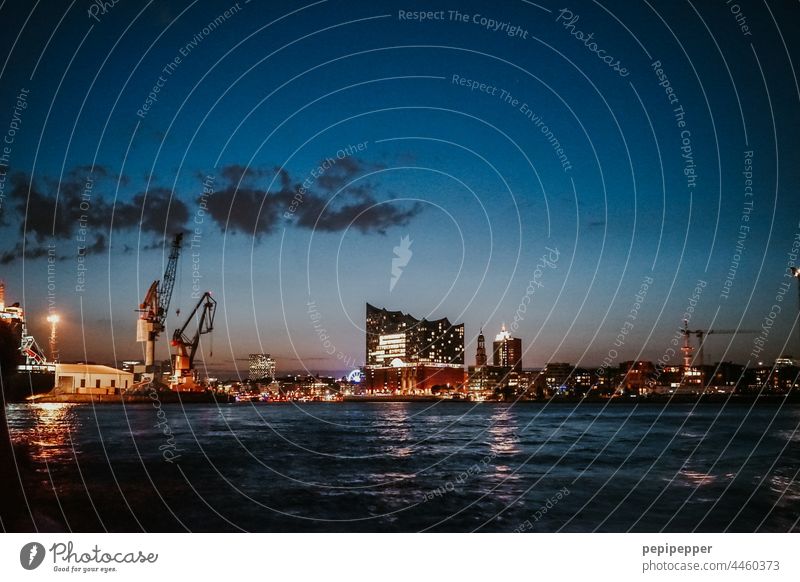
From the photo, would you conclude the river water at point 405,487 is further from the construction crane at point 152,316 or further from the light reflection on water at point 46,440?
the construction crane at point 152,316

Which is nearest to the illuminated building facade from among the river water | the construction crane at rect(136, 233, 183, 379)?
the construction crane at rect(136, 233, 183, 379)

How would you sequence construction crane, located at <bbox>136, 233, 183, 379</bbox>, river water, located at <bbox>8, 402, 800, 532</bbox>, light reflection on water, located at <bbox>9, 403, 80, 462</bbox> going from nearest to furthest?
river water, located at <bbox>8, 402, 800, 532</bbox>, light reflection on water, located at <bbox>9, 403, 80, 462</bbox>, construction crane, located at <bbox>136, 233, 183, 379</bbox>

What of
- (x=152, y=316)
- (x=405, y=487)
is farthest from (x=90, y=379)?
(x=405, y=487)

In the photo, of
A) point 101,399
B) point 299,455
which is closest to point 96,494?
point 299,455

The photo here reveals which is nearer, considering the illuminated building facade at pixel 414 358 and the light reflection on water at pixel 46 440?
the light reflection on water at pixel 46 440

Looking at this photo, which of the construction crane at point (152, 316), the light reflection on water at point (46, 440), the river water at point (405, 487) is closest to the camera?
the river water at point (405, 487)

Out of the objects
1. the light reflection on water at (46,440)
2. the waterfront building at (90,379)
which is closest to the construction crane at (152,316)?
the waterfront building at (90,379)

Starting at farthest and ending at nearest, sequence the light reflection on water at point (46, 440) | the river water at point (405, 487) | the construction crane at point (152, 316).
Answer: the construction crane at point (152, 316)
the light reflection on water at point (46, 440)
the river water at point (405, 487)

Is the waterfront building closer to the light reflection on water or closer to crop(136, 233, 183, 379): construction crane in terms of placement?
crop(136, 233, 183, 379): construction crane

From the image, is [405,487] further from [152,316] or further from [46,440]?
[152,316]
